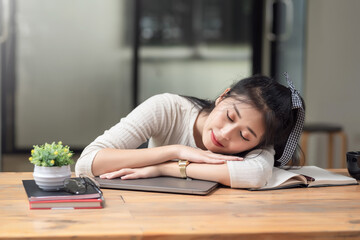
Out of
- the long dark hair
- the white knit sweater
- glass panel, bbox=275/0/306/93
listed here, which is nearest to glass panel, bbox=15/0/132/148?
glass panel, bbox=275/0/306/93

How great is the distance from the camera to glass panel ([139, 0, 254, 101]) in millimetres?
4121

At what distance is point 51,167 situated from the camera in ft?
4.06

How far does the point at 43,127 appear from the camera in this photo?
4.06m

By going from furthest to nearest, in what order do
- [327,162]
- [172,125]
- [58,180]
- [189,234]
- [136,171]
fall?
[327,162]
[172,125]
[136,171]
[58,180]
[189,234]

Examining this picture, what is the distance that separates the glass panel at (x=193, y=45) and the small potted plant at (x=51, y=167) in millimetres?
2903

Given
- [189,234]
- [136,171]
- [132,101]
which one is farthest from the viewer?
[132,101]

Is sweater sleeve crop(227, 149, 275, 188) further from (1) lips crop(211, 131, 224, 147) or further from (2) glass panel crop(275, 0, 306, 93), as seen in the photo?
(2) glass panel crop(275, 0, 306, 93)

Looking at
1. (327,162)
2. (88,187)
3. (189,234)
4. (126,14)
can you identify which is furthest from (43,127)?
(189,234)

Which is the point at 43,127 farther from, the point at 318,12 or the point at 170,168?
the point at 170,168

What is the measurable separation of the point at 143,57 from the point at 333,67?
1393 millimetres

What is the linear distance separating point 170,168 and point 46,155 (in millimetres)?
385

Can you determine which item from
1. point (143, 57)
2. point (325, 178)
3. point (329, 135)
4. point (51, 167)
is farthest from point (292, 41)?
point (51, 167)

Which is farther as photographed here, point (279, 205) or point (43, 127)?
point (43, 127)

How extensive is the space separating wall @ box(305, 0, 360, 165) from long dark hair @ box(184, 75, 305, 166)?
7.23 ft
